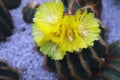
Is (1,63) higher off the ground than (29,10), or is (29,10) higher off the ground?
(29,10)

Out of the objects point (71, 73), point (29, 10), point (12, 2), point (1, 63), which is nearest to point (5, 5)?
point (12, 2)

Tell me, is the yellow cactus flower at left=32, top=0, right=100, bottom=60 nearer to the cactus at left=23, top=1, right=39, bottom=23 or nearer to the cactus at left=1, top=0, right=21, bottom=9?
the cactus at left=23, top=1, right=39, bottom=23

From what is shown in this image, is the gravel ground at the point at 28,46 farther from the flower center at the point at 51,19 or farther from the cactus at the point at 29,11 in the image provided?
the flower center at the point at 51,19

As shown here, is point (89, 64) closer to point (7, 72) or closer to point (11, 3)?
point (7, 72)

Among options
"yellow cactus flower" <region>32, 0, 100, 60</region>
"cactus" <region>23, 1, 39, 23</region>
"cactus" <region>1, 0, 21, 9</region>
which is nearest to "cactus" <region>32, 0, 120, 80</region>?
"yellow cactus flower" <region>32, 0, 100, 60</region>

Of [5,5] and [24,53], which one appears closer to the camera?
[24,53]

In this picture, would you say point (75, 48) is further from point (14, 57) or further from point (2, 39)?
point (2, 39)

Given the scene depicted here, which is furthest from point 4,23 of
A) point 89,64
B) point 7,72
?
point 89,64
